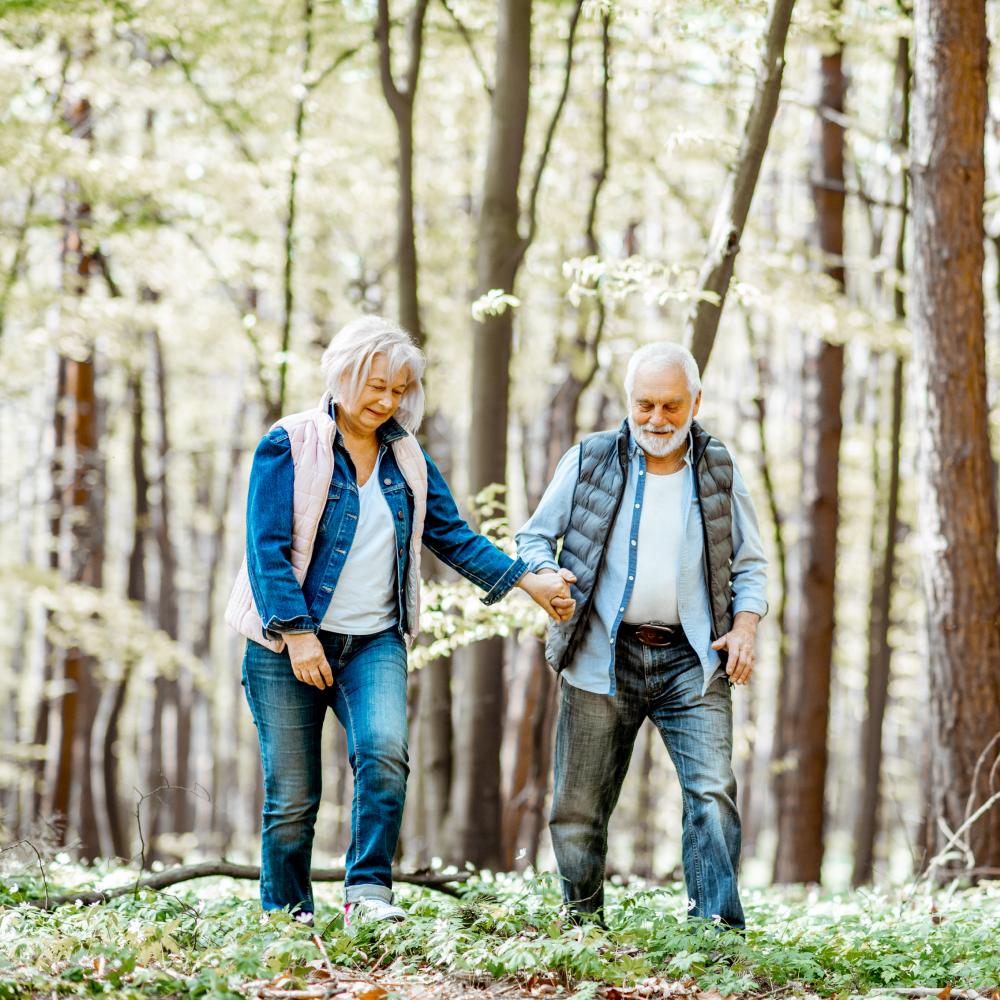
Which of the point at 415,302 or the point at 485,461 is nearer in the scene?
the point at 485,461

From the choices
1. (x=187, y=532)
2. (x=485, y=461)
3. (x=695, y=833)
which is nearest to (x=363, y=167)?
(x=485, y=461)

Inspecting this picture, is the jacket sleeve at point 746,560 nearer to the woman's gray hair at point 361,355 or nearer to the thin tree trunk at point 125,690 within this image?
the woman's gray hair at point 361,355

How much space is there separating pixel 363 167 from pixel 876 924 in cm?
946

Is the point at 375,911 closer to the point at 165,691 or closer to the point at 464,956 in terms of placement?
the point at 464,956

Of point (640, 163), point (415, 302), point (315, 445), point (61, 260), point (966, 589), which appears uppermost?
point (640, 163)

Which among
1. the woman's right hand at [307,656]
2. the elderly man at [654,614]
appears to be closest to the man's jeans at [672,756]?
the elderly man at [654,614]

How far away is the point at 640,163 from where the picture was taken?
10820mm

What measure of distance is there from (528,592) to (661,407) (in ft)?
2.68

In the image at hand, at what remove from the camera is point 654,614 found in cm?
369

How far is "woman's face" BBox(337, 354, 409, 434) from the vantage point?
11.8 feet

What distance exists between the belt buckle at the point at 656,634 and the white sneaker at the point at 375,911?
1252 mm

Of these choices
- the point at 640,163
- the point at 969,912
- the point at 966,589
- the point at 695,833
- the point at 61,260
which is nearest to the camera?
the point at 695,833

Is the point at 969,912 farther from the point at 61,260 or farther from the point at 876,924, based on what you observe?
the point at 61,260

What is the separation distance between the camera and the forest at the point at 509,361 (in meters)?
3.65
